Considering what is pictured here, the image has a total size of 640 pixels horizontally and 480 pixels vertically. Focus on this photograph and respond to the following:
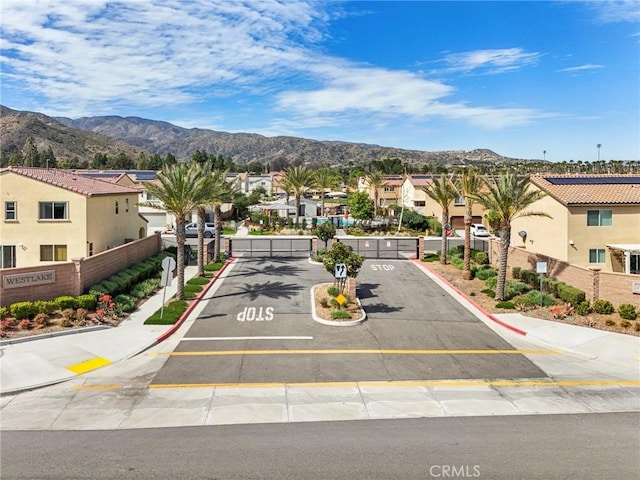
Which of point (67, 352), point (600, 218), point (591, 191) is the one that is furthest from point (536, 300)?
point (67, 352)

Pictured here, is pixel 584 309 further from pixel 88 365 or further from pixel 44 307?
pixel 44 307

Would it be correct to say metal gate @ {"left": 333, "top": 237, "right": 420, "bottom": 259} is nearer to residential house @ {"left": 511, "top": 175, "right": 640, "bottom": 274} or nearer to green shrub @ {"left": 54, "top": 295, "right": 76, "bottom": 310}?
residential house @ {"left": 511, "top": 175, "right": 640, "bottom": 274}

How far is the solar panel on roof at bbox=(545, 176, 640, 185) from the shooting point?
3547cm

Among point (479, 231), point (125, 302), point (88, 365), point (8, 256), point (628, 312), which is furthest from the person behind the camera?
point (479, 231)

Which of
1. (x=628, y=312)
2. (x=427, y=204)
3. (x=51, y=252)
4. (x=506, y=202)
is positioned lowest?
(x=628, y=312)

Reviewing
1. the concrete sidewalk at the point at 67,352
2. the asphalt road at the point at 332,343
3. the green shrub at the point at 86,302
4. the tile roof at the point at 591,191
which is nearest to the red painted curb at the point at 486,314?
the asphalt road at the point at 332,343

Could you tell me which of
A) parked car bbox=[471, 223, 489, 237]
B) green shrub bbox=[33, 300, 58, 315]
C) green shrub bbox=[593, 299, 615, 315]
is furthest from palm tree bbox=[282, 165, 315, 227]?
green shrub bbox=[33, 300, 58, 315]

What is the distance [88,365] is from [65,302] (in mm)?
5944

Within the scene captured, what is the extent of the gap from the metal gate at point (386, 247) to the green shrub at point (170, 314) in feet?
67.8

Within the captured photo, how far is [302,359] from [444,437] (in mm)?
7388

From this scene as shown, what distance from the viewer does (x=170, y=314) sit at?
24641mm

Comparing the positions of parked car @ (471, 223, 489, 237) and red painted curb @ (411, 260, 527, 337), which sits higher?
parked car @ (471, 223, 489, 237)

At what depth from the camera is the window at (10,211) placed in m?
29.6

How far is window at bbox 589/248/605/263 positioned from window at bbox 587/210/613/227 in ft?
4.89
